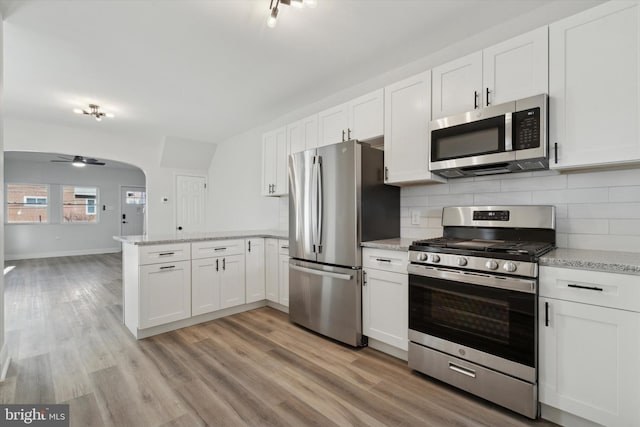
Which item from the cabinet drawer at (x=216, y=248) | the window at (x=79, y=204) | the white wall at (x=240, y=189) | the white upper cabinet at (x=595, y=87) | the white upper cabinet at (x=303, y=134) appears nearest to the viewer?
the white upper cabinet at (x=595, y=87)

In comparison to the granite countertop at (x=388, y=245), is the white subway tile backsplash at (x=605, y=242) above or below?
above

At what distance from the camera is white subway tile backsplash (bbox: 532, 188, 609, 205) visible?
193cm

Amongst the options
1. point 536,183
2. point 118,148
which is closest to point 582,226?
point 536,183

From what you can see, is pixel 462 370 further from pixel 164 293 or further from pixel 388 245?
pixel 164 293

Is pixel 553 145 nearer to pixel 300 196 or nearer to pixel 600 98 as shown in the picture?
pixel 600 98

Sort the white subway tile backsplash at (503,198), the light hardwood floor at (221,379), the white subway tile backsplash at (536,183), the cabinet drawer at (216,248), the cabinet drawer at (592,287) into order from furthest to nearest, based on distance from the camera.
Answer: the cabinet drawer at (216,248), the white subway tile backsplash at (503,198), the white subway tile backsplash at (536,183), the light hardwood floor at (221,379), the cabinet drawer at (592,287)

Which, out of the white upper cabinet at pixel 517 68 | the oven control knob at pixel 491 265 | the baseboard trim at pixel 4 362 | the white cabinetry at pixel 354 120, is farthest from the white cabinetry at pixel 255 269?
the white upper cabinet at pixel 517 68

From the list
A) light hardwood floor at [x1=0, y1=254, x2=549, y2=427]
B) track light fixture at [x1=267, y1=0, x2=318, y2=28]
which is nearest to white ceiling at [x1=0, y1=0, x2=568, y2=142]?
track light fixture at [x1=267, y1=0, x2=318, y2=28]

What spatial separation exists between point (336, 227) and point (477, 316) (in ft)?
4.25

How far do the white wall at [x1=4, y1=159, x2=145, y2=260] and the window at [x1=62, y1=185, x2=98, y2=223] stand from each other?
13cm

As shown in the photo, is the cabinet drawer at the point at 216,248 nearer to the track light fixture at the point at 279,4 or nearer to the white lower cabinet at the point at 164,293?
the white lower cabinet at the point at 164,293

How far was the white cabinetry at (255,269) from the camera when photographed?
366 centimetres

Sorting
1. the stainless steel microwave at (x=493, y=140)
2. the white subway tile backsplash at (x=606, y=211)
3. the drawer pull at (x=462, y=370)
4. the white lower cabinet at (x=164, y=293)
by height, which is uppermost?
the stainless steel microwave at (x=493, y=140)

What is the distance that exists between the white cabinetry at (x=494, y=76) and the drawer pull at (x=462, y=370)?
180 centimetres
